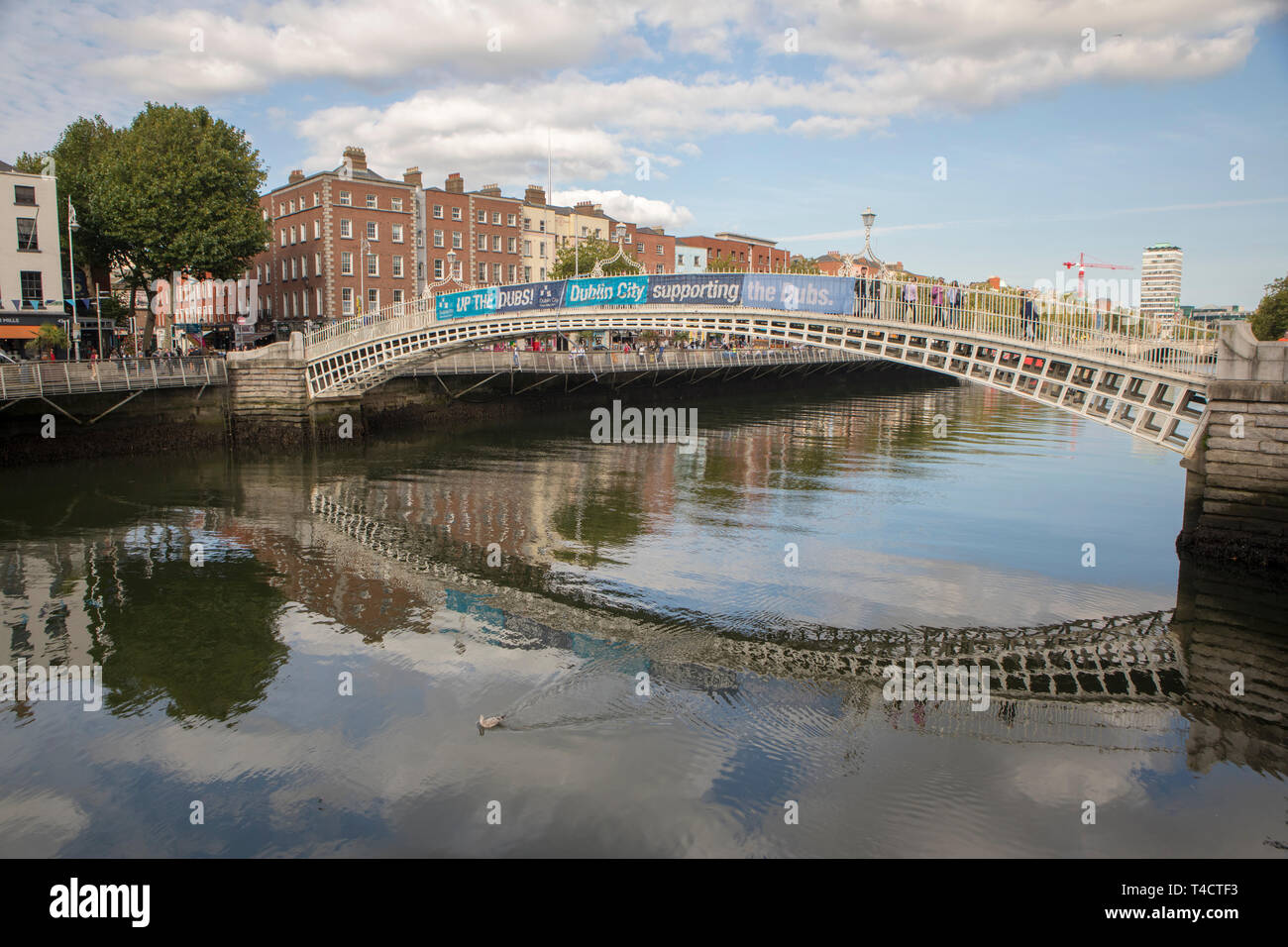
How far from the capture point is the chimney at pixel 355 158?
5534 centimetres

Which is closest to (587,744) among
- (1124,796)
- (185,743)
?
(185,743)

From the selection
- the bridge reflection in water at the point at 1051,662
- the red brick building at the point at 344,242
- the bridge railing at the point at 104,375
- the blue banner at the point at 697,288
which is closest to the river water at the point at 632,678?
the bridge reflection in water at the point at 1051,662

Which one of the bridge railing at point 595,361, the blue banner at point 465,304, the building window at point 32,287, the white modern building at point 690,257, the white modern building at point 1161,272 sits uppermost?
the white modern building at point 1161,272

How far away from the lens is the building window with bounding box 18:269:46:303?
35125 millimetres

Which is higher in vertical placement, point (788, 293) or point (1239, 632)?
point (788, 293)

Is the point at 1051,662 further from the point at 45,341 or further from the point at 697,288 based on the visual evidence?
A: the point at 45,341

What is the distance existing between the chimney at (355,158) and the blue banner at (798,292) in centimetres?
4143

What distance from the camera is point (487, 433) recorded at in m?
38.8

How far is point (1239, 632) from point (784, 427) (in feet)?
96.9

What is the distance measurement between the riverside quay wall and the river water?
93cm

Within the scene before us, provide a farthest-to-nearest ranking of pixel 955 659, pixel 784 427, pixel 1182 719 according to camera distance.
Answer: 1. pixel 784 427
2. pixel 955 659
3. pixel 1182 719

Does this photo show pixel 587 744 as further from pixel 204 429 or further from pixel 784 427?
pixel 784 427

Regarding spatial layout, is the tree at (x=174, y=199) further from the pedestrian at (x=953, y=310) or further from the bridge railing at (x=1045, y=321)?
the pedestrian at (x=953, y=310)

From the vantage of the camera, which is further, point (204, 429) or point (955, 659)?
point (204, 429)
